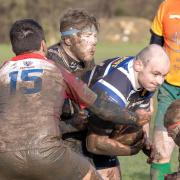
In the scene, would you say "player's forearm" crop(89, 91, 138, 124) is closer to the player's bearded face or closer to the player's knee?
the player's knee

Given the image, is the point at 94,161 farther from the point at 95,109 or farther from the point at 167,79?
the point at 167,79

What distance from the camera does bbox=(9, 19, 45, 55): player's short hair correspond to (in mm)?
5875

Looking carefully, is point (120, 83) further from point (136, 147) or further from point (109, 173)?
point (109, 173)

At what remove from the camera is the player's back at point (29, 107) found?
5.63 metres

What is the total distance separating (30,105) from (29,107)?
0.05 feet

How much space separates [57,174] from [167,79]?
3114 millimetres

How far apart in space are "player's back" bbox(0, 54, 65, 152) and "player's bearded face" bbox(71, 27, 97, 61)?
1229mm

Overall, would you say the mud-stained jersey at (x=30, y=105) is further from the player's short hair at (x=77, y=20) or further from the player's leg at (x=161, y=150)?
the player's leg at (x=161, y=150)

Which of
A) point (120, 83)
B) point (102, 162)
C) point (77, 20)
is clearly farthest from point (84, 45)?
point (102, 162)

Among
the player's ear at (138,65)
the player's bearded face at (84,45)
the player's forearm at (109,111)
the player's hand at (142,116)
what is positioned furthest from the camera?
the player's bearded face at (84,45)

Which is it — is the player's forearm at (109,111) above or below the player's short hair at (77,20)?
below

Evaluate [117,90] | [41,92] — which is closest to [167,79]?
[117,90]

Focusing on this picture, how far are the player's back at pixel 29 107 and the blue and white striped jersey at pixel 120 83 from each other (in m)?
0.57

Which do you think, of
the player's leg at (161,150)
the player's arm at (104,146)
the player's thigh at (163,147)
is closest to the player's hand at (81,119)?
the player's arm at (104,146)
